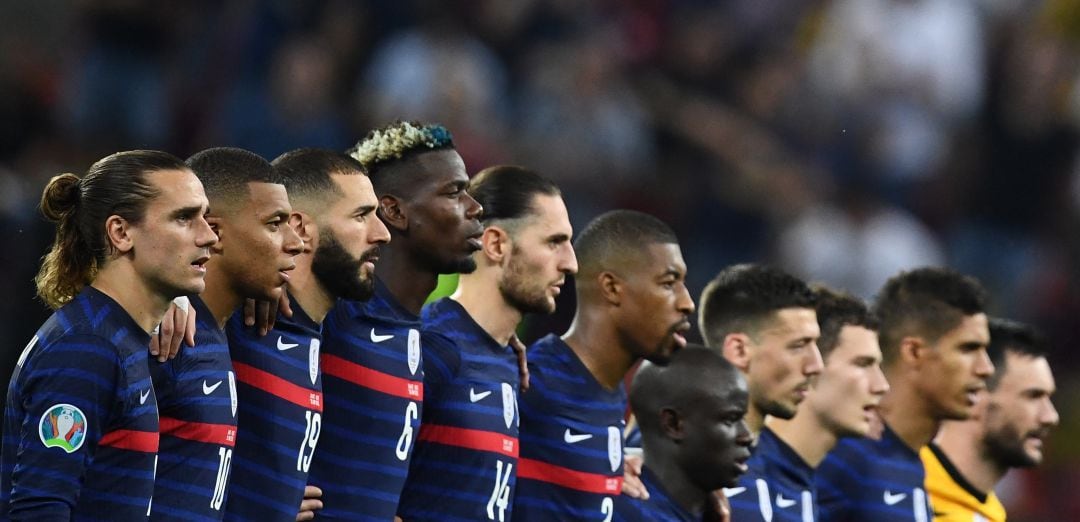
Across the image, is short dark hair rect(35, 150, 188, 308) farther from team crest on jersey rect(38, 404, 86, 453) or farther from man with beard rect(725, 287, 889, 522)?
man with beard rect(725, 287, 889, 522)

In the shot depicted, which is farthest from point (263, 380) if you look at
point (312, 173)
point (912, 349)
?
point (912, 349)

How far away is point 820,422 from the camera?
7.46m

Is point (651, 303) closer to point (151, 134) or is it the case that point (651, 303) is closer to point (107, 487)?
point (107, 487)

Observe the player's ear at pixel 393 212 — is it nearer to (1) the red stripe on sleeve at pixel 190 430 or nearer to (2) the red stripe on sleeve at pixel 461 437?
(2) the red stripe on sleeve at pixel 461 437

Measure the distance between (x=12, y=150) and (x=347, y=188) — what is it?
15.0ft

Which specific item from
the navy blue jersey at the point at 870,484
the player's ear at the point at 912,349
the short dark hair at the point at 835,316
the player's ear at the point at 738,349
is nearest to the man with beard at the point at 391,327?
the player's ear at the point at 738,349

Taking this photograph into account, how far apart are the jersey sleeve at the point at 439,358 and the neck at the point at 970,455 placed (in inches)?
129

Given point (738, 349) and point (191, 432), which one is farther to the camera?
point (738, 349)

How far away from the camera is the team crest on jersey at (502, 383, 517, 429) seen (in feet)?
19.3

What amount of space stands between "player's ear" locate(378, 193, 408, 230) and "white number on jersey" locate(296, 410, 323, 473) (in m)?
0.76

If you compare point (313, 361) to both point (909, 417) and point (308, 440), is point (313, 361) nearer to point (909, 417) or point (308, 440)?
point (308, 440)

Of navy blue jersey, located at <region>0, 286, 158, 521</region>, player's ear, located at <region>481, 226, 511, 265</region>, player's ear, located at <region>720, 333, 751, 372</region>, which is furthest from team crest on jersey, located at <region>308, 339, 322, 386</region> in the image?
player's ear, located at <region>720, 333, 751, 372</region>

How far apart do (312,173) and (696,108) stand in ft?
24.6

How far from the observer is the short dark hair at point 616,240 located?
652cm
